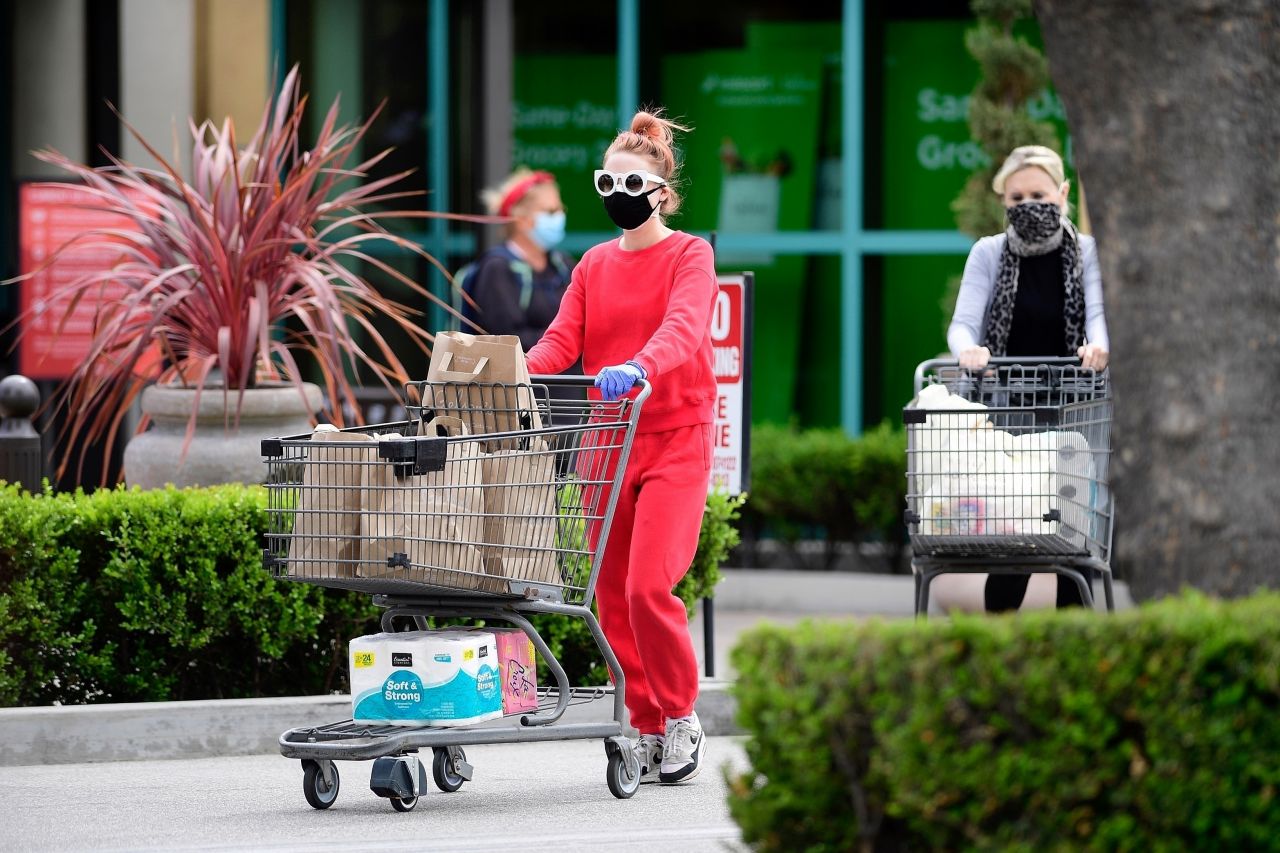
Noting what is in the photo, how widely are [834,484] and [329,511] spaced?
671 centimetres

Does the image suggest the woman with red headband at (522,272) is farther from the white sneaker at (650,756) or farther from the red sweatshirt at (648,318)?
the white sneaker at (650,756)

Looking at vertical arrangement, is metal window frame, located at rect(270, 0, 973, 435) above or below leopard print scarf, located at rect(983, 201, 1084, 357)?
above

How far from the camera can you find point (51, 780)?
20.6 ft

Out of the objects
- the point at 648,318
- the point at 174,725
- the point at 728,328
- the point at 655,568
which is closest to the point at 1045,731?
the point at 655,568

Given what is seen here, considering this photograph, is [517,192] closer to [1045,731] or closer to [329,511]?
[329,511]

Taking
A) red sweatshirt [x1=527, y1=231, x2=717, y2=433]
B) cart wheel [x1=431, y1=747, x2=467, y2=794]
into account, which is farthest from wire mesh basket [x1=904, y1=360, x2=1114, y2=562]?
cart wheel [x1=431, y1=747, x2=467, y2=794]

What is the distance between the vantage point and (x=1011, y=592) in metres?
6.75

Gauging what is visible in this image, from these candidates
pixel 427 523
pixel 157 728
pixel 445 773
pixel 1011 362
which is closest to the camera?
pixel 427 523

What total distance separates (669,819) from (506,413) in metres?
1.27

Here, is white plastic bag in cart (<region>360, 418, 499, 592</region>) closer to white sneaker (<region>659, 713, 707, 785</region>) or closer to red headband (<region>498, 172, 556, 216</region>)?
white sneaker (<region>659, 713, 707, 785</region>)

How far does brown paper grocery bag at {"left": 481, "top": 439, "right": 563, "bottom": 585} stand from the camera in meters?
5.56

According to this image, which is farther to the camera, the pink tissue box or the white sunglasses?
the white sunglasses

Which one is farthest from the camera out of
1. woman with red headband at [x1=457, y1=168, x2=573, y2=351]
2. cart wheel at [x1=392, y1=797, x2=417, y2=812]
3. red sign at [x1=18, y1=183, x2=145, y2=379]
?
red sign at [x1=18, y1=183, x2=145, y2=379]

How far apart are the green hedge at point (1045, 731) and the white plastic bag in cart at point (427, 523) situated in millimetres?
2060
